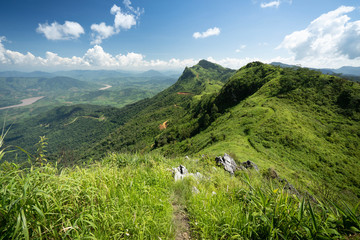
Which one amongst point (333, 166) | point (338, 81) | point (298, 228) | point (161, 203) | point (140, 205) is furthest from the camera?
point (338, 81)

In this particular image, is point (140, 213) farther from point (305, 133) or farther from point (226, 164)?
point (305, 133)

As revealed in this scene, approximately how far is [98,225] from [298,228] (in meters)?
4.07

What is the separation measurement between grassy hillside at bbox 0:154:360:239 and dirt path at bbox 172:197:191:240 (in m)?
0.02

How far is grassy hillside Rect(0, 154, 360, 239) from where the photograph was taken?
2635 millimetres

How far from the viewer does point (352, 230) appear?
2.69 m

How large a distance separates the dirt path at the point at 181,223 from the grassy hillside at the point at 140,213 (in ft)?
0.06

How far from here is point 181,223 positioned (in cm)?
385

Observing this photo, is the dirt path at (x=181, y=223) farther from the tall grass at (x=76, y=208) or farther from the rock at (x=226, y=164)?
the rock at (x=226, y=164)

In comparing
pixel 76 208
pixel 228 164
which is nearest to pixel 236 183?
pixel 76 208

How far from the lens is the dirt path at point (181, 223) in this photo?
354cm

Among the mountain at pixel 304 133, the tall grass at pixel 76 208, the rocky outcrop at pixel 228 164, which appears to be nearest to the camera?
the tall grass at pixel 76 208

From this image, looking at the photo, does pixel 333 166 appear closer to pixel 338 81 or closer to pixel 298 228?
pixel 298 228

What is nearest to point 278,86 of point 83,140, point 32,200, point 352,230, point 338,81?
point 338,81

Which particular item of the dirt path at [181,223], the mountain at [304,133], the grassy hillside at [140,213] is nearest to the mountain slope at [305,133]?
the mountain at [304,133]
